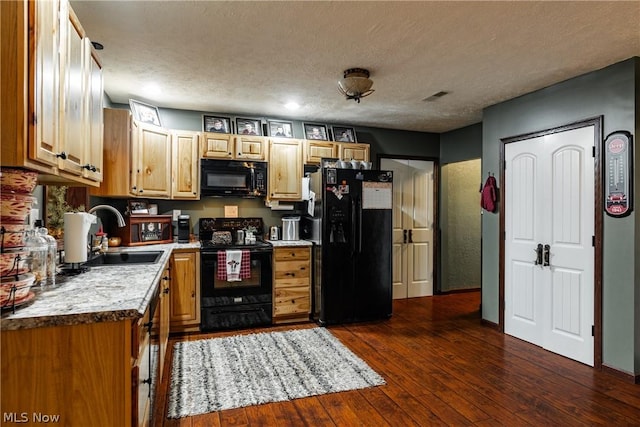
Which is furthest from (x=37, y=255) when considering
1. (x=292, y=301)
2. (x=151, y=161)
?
(x=292, y=301)

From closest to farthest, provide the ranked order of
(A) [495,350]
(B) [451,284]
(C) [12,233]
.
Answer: (C) [12,233], (A) [495,350], (B) [451,284]

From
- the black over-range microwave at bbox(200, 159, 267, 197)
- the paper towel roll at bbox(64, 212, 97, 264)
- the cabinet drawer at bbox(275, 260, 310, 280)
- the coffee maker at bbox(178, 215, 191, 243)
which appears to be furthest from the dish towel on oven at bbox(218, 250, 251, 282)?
the paper towel roll at bbox(64, 212, 97, 264)

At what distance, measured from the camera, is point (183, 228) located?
4199mm

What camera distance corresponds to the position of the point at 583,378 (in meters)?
2.89

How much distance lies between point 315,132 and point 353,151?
0.56 metres

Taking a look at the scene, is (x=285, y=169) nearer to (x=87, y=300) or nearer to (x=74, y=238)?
(x=74, y=238)

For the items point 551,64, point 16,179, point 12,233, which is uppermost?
point 551,64

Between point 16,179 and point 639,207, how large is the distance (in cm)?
390

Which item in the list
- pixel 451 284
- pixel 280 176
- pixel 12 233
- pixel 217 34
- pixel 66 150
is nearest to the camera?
pixel 12 233

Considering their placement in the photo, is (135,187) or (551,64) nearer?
(551,64)

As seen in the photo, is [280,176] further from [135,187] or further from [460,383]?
[460,383]

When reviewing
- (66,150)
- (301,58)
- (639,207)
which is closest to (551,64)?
(639,207)

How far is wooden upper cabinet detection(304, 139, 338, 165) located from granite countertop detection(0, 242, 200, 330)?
9.39 ft

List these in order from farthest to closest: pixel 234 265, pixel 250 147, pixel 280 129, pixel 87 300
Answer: pixel 280 129
pixel 250 147
pixel 234 265
pixel 87 300
